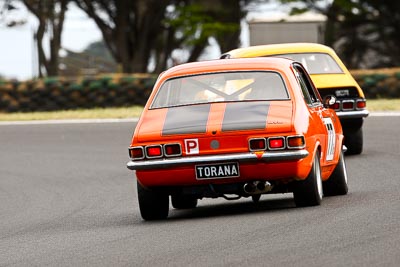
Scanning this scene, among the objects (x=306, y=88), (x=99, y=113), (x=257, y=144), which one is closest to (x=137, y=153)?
(x=257, y=144)

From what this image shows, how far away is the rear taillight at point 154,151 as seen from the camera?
34.0 ft

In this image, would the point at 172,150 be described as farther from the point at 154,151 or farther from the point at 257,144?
the point at 257,144

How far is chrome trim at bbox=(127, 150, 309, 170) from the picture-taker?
10172 millimetres

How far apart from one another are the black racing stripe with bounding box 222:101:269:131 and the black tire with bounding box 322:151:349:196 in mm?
1608

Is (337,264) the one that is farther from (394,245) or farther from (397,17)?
(397,17)

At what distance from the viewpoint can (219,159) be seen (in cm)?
1025

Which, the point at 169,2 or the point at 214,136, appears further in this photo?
the point at 169,2

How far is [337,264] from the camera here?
7.36 metres

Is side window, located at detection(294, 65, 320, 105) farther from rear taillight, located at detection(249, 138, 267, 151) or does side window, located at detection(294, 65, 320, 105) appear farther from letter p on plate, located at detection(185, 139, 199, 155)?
letter p on plate, located at detection(185, 139, 199, 155)

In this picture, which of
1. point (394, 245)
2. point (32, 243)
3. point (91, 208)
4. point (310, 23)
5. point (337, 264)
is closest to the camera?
point (337, 264)

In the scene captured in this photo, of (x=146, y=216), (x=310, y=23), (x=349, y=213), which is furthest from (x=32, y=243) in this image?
(x=310, y=23)

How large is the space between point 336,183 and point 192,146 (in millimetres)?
2214

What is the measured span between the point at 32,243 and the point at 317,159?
262cm

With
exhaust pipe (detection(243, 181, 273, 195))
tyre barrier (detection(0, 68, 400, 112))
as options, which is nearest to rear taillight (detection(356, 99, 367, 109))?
exhaust pipe (detection(243, 181, 273, 195))
